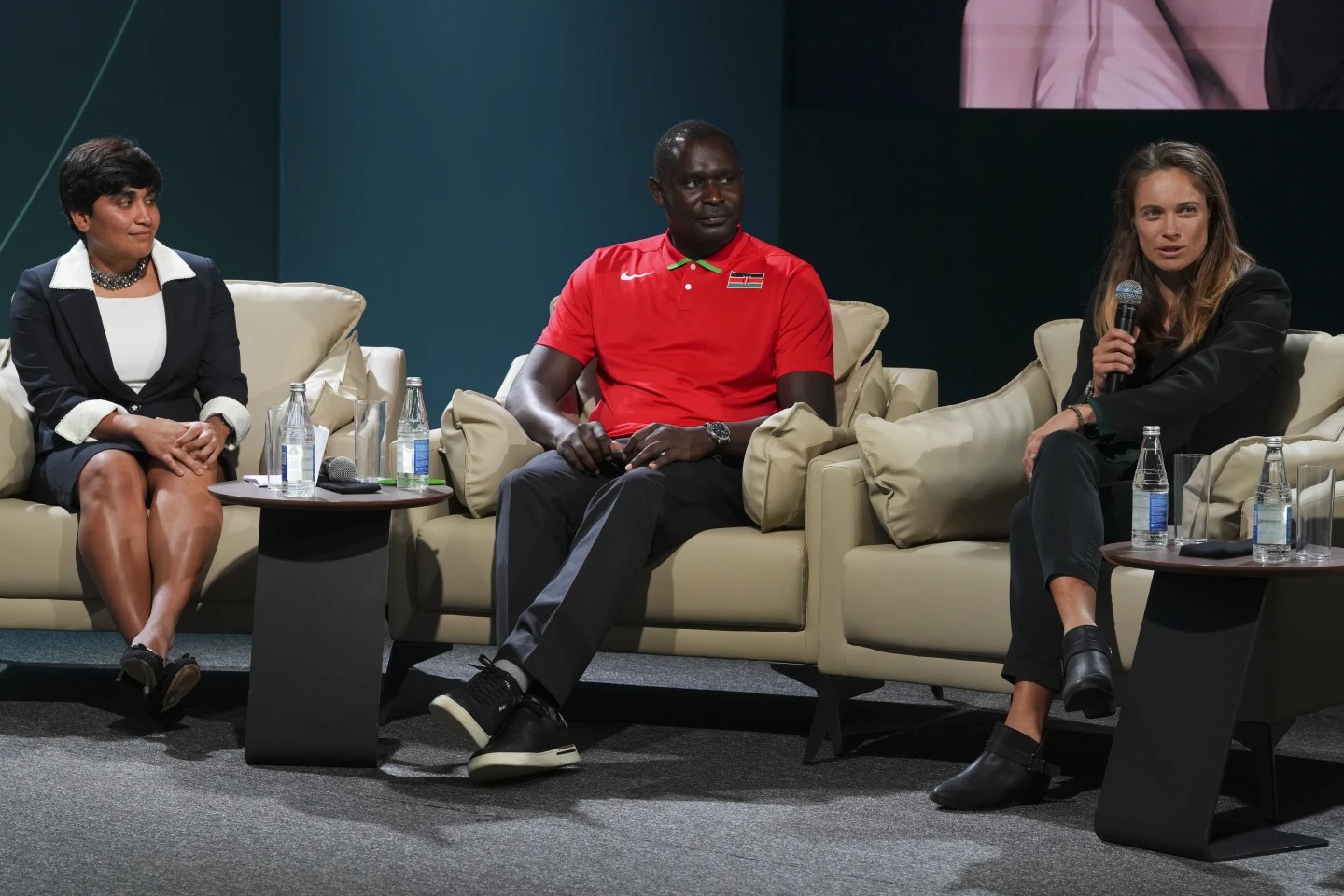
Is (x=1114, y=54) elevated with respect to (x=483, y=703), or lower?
elevated

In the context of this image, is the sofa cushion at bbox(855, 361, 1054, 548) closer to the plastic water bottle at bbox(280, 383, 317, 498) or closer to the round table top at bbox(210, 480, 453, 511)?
the round table top at bbox(210, 480, 453, 511)

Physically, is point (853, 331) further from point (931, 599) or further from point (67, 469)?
point (67, 469)

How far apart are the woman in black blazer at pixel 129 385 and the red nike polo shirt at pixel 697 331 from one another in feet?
2.59

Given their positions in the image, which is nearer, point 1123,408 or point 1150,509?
point 1150,509

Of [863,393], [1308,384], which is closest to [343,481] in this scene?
[863,393]

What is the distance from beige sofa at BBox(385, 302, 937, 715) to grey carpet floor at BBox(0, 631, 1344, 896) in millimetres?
210

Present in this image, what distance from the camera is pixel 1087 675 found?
8.53ft

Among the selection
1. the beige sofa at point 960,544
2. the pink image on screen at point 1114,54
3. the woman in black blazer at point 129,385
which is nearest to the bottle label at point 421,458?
the woman in black blazer at point 129,385

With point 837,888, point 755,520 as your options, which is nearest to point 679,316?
point 755,520

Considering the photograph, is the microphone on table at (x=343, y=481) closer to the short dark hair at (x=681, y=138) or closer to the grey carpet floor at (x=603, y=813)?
the grey carpet floor at (x=603, y=813)

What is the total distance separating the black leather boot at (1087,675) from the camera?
2.60m

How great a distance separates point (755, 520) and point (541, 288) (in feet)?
7.12

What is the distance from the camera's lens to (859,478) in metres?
3.26

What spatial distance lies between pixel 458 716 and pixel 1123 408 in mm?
1327
